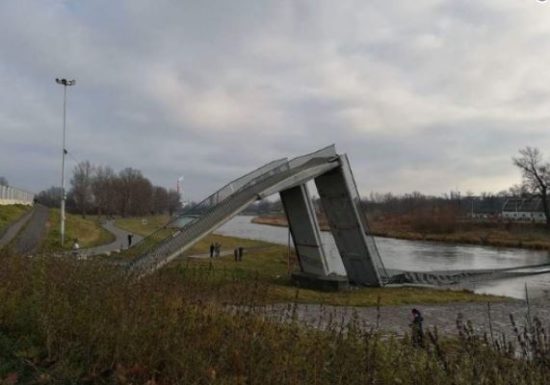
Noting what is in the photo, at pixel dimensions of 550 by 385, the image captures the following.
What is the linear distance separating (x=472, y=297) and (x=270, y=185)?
1043cm

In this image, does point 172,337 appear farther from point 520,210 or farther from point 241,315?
point 520,210

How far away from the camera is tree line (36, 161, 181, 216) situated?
113 metres

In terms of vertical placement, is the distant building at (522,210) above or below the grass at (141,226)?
above

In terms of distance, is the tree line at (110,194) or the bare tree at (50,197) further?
the bare tree at (50,197)

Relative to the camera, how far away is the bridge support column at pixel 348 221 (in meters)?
21.1

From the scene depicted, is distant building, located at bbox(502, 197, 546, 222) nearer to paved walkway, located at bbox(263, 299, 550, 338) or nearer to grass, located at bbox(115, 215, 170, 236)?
grass, located at bbox(115, 215, 170, 236)

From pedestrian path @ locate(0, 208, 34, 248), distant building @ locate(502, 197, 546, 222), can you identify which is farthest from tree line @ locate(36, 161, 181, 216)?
distant building @ locate(502, 197, 546, 222)

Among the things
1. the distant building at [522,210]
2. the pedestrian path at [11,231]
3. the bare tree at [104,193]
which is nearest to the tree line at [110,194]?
the bare tree at [104,193]

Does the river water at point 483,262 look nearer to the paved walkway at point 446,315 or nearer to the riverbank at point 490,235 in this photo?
the riverbank at point 490,235

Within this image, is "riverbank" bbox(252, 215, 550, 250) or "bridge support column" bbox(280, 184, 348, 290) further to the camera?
"riverbank" bbox(252, 215, 550, 250)

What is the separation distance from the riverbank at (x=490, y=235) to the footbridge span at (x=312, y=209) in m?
46.8

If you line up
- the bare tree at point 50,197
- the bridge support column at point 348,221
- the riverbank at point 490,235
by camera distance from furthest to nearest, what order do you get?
the bare tree at point 50,197, the riverbank at point 490,235, the bridge support column at point 348,221

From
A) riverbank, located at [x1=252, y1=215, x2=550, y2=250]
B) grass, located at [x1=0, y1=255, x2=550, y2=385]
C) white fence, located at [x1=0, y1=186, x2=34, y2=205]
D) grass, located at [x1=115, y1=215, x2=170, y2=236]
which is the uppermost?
white fence, located at [x1=0, y1=186, x2=34, y2=205]

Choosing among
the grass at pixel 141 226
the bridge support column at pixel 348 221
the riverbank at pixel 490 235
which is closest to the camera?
the bridge support column at pixel 348 221
